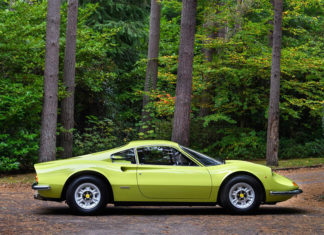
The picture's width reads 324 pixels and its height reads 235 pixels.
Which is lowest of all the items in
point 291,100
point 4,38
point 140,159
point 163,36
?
point 140,159

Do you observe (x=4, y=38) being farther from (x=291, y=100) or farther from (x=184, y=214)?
(x=291, y=100)

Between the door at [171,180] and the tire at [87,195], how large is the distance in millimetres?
726

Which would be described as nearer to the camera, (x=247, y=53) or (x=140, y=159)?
(x=140, y=159)

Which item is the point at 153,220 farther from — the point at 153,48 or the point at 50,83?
the point at 153,48

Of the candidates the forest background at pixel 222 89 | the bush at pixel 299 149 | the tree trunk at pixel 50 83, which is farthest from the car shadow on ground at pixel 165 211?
the bush at pixel 299 149

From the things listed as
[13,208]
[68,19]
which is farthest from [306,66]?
[13,208]

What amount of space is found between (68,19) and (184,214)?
12.5 meters

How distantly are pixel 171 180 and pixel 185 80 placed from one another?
5.89 m

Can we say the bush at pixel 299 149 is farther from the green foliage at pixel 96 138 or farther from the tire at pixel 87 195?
the tire at pixel 87 195

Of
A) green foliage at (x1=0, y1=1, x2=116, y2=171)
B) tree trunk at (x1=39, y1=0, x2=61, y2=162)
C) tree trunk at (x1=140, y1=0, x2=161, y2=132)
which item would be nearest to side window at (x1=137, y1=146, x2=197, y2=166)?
green foliage at (x1=0, y1=1, x2=116, y2=171)

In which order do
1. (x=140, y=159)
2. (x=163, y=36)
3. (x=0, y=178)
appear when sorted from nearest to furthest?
1. (x=140, y=159)
2. (x=0, y=178)
3. (x=163, y=36)

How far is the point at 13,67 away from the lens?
17234 millimetres

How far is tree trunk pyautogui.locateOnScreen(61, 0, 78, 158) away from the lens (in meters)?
19.0

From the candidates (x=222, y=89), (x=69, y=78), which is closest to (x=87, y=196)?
(x=69, y=78)
